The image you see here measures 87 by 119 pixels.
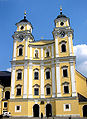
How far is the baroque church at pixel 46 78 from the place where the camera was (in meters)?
35.2

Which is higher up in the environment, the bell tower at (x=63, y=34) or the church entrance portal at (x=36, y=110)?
the bell tower at (x=63, y=34)

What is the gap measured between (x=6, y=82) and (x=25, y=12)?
22.6m

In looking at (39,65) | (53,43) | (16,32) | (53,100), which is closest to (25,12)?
(16,32)

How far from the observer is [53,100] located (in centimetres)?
3609

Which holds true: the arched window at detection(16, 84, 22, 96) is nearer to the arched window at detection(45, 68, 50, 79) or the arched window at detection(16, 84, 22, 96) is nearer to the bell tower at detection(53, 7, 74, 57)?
the arched window at detection(45, 68, 50, 79)

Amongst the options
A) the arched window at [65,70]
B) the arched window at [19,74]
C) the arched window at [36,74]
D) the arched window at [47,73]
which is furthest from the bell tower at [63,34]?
the arched window at [19,74]

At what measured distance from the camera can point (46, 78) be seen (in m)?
38.5

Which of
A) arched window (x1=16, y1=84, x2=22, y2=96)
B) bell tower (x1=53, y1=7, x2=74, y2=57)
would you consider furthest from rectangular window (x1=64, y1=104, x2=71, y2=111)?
bell tower (x1=53, y1=7, x2=74, y2=57)

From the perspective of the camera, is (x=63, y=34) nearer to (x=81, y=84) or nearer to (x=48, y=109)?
(x=81, y=84)

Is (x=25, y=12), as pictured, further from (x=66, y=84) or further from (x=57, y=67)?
(x=66, y=84)

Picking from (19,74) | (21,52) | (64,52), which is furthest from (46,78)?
(21,52)

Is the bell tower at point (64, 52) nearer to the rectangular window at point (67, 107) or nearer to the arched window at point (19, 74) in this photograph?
the rectangular window at point (67, 107)

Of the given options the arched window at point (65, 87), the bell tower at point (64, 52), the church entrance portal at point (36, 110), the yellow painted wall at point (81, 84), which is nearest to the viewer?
the arched window at point (65, 87)

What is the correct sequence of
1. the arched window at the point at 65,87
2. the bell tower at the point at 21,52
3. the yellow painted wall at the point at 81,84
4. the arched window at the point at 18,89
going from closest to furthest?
the arched window at the point at 65,87
the arched window at the point at 18,89
the bell tower at the point at 21,52
the yellow painted wall at the point at 81,84
